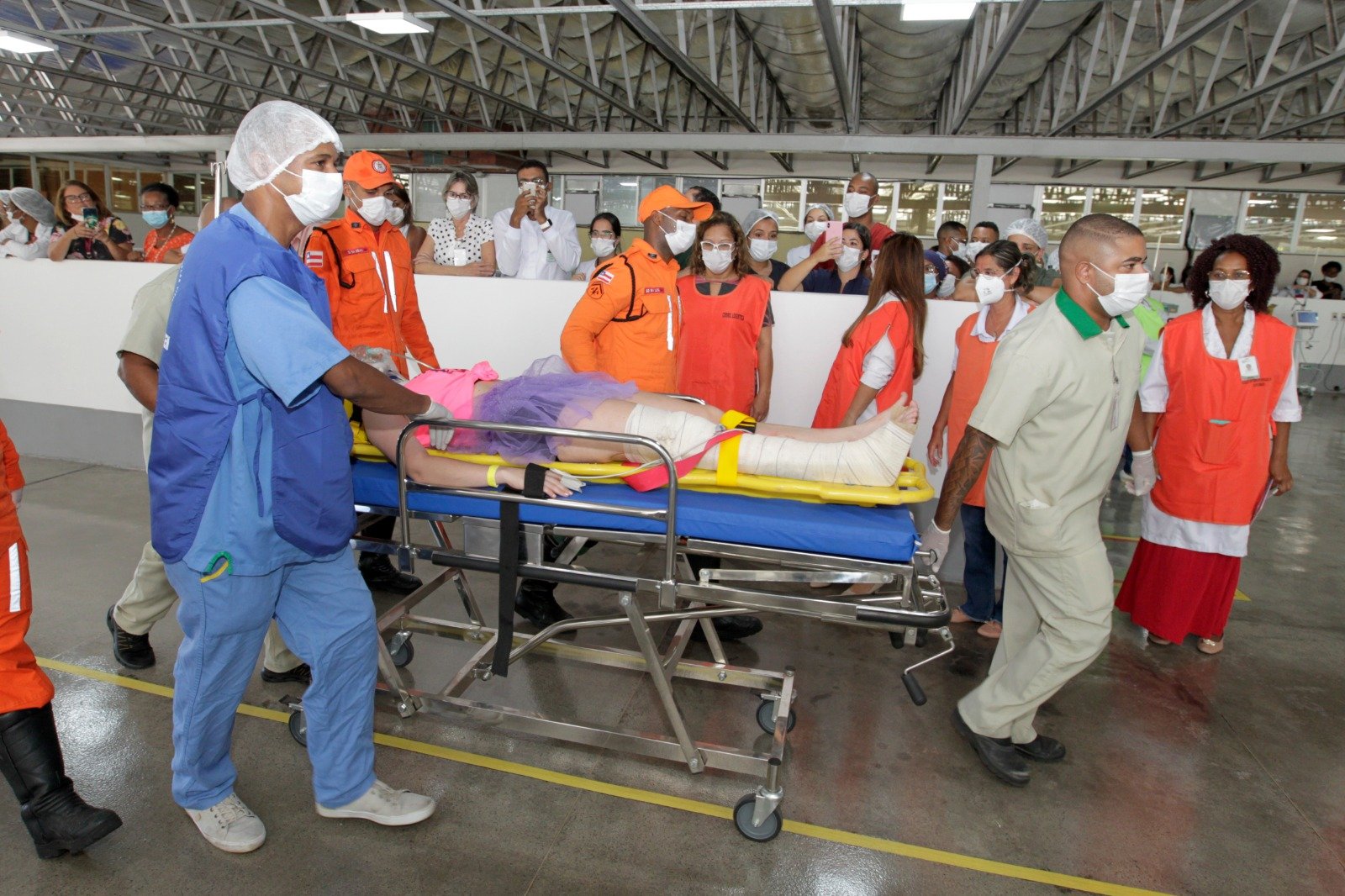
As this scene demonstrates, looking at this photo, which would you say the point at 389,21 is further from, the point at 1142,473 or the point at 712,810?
the point at 712,810

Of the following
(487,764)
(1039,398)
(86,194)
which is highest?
(86,194)

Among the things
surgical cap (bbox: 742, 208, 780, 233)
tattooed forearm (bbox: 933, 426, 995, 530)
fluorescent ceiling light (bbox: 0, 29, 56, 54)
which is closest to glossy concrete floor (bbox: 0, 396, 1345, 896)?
tattooed forearm (bbox: 933, 426, 995, 530)

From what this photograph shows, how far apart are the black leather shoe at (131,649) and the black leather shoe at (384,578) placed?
3.20 feet

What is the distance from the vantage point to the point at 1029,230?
13.4ft

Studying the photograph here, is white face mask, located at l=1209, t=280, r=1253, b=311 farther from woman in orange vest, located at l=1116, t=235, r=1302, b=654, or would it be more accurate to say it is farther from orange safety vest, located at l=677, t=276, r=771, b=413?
orange safety vest, located at l=677, t=276, r=771, b=413

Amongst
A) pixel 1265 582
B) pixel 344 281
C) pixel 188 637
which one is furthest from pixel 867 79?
pixel 188 637

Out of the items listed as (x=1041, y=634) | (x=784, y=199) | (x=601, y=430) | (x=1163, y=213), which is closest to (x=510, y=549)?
(x=601, y=430)

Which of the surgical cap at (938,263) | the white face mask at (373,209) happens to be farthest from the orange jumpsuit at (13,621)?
the surgical cap at (938,263)

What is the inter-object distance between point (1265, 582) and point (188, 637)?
5082mm

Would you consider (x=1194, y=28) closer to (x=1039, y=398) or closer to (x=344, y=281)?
(x=1039, y=398)

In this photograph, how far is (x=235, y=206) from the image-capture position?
1911 millimetres

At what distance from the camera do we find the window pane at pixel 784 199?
14.6 m

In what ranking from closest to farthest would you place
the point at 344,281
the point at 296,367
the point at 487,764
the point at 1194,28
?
the point at 296,367
the point at 487,764
the point at 344,281
the point at 1194,28

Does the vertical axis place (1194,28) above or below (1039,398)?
above
